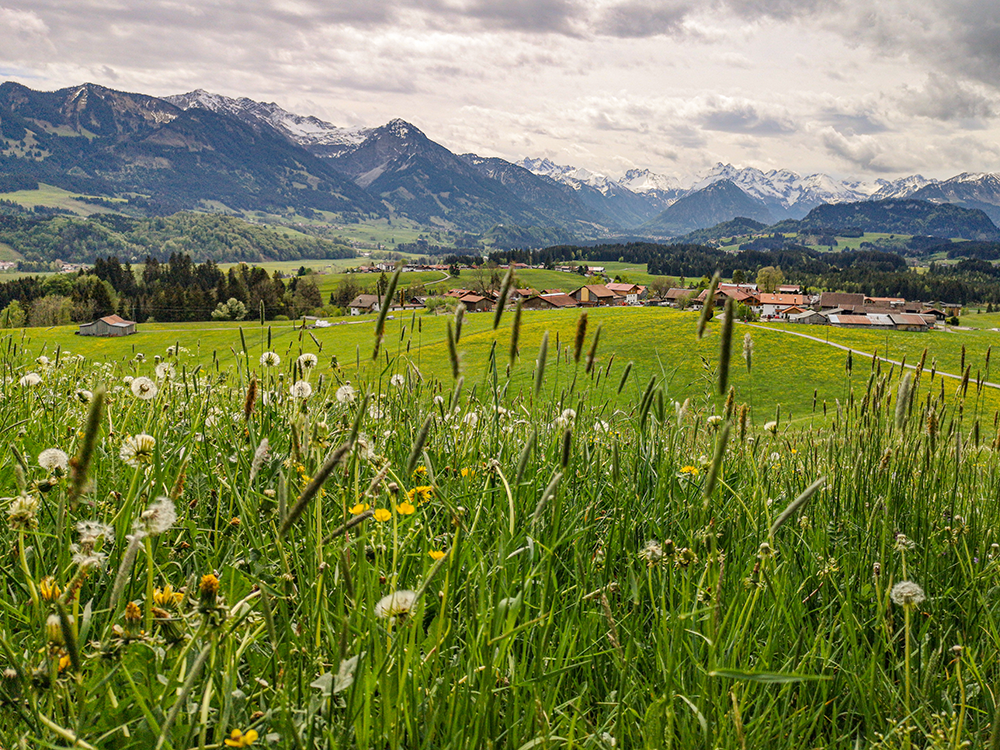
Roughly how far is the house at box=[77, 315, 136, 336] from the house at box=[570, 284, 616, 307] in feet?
248

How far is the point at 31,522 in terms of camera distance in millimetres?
1942

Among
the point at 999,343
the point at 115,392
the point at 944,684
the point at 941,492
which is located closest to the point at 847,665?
the point at 944,684

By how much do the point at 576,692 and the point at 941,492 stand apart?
9.47 feet

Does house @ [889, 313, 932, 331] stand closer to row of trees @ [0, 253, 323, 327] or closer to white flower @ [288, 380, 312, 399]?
row of trees @ [0, 253, 323, 327]

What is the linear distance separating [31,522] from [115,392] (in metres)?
3.47

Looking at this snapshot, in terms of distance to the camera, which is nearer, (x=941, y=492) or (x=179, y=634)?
(x=179, y=634)

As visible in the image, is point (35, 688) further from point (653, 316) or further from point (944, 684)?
point (653, 316)

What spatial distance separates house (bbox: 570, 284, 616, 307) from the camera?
4.47 metres

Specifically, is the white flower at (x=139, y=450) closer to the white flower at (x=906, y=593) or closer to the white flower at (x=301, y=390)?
the white flower at (x=301, y=390)

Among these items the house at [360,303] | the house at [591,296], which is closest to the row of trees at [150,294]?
the house at [360,303]

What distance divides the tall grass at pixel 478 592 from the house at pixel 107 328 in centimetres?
11782

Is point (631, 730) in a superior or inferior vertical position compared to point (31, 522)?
inferior

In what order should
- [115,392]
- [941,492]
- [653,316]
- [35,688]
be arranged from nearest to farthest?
[35,688], [941,492], [115,392], [653,316]

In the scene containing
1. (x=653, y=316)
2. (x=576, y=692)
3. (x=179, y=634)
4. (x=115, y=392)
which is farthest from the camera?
(x=653, y=316)
